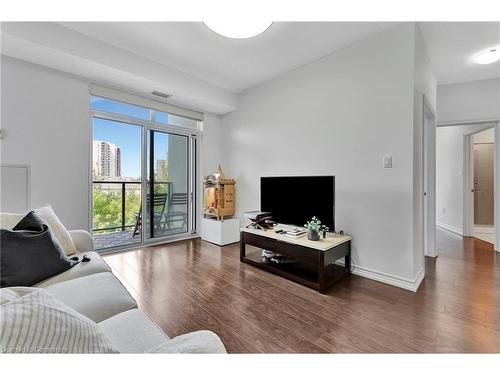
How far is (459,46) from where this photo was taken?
251cm

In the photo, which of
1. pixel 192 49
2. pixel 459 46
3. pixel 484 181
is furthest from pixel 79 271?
pixel 484 181

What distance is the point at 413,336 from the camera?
1.47 meters

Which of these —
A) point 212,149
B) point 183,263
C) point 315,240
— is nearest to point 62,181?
point 183,263

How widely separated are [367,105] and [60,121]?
357 centimetres

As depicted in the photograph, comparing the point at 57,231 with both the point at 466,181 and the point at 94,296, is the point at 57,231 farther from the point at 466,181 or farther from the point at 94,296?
the point at 466,181

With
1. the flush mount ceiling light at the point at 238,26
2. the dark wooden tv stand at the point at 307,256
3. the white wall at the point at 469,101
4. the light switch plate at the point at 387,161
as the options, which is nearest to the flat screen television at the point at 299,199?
the dark wooden tv stand at the point at 307,256

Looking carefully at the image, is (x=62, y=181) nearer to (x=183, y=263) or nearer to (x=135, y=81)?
(x=135, y=81)

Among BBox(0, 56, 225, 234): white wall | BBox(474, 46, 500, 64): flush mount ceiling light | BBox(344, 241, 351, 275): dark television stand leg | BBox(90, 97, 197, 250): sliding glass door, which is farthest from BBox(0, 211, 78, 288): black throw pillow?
BBox(474, 46, 500, 64): flush mount ceiling light

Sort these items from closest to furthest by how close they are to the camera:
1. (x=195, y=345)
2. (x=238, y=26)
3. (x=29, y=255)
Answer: (x=195, y=345)
(x=29, y=255)
(x=238, y=26)

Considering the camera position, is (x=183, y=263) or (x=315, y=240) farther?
(x=183, y=263)

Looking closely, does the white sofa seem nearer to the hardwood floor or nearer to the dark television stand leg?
the hardwood floor

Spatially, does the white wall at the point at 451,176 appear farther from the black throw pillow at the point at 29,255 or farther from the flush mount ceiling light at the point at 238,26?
the black throw pillow at the point at 29,255

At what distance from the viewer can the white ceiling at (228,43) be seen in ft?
7.42

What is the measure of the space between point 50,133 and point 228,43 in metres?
2.34
